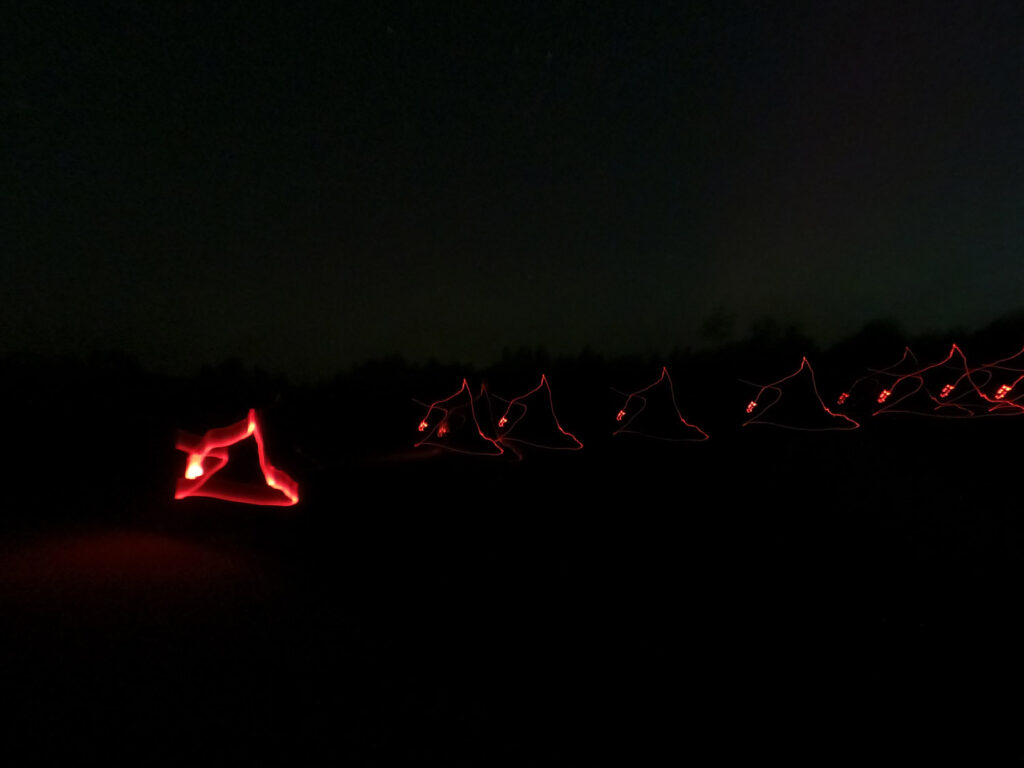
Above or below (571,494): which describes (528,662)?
below

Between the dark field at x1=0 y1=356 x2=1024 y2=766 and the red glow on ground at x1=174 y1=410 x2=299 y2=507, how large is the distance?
0.13 meters

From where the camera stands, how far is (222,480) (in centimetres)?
429

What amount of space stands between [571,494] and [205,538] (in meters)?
2.83

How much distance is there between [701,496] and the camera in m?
4.48

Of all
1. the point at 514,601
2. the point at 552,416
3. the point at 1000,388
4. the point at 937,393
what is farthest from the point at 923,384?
the point at 514,601

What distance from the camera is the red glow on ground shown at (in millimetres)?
4117

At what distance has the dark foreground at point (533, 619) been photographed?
6.81 ft

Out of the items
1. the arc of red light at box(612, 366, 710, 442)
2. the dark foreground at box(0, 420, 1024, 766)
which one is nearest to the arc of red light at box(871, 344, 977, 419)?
the dark foreground at box(0, 420, 1024, 766)

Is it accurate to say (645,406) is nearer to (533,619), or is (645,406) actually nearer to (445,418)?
(445,418)

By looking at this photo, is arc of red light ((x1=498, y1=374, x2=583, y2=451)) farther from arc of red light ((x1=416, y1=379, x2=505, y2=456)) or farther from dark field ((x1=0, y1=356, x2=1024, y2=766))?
dark field ((x1=0, y1=356, x2=1024, y2=766))

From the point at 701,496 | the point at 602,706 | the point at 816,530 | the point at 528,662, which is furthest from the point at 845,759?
the point at 701,496

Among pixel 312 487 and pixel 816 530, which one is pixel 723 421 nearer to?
pixel 816 530

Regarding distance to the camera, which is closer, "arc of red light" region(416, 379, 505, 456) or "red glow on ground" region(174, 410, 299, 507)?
"red glow on ground" region(174, 410, 299, 507)

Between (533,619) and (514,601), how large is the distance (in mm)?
203
